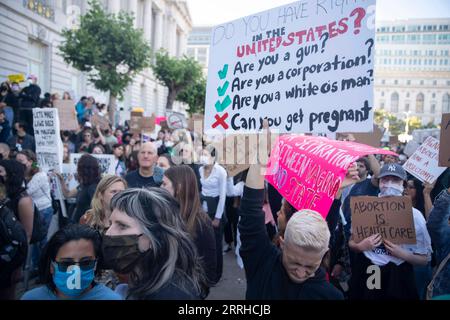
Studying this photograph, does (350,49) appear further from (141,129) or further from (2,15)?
(2,15)

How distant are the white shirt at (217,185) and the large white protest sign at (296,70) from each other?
9.13 feet

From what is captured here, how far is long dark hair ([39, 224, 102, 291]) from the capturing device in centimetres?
191

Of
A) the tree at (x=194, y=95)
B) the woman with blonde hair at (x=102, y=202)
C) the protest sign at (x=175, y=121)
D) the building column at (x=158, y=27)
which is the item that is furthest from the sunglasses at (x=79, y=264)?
the building column at (x=158, y=27)

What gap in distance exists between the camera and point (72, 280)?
1822 millimetres

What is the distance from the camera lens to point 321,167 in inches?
96.8

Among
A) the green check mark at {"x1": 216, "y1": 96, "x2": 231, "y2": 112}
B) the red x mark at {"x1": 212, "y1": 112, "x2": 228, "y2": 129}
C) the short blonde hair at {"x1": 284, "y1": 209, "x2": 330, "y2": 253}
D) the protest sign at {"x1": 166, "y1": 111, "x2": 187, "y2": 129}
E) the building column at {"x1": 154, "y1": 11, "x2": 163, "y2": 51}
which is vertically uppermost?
the building column at {"x1": 154, "y1": 11, "x2": 163, "y2": 51}

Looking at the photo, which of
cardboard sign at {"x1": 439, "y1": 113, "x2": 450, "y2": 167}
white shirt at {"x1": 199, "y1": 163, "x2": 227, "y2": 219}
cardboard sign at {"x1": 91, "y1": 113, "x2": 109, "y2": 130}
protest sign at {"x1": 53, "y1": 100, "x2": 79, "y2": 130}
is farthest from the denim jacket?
cardboard sign at {"x1": 91, "y1": 113, "x2": 109, "y2": 130}

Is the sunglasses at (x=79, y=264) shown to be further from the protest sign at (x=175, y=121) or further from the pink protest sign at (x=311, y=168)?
the protest sign at (x=175, y=121)

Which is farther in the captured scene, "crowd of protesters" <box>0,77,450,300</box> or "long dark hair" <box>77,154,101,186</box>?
"long dark hair" <box>77,154,101,186</box>

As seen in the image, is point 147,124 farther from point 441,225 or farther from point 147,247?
point 147,247

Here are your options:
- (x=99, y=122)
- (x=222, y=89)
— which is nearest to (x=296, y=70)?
(x=222, y=89)

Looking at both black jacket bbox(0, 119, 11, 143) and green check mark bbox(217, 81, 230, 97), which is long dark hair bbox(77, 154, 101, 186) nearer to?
green check mark bbox(217, 81, 230, 97)

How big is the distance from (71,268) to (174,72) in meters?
29.5
